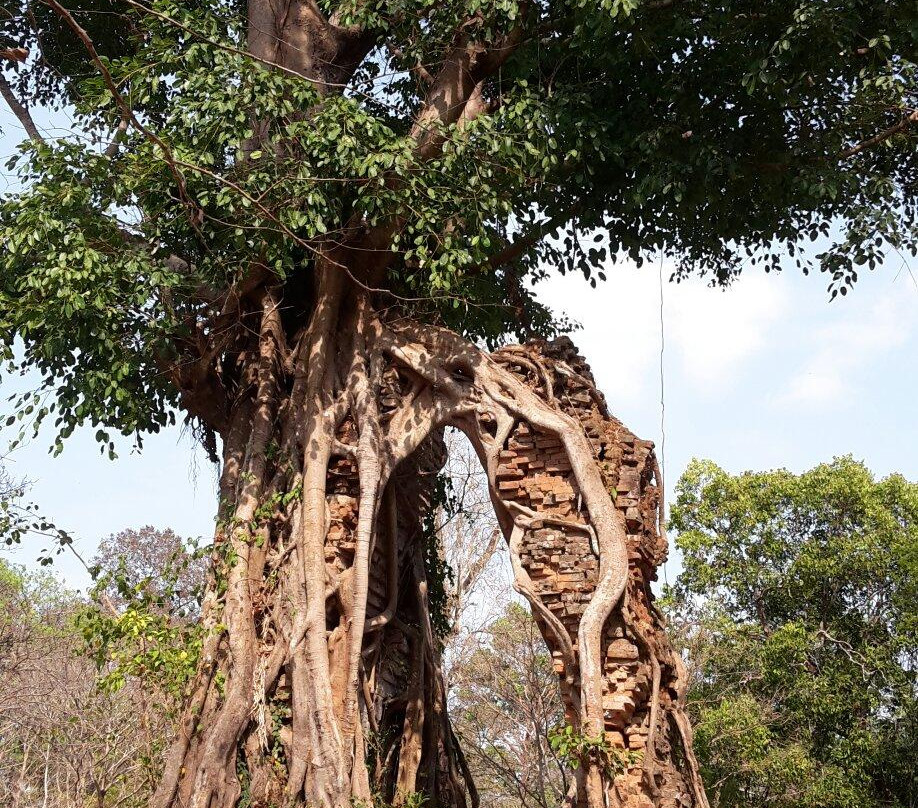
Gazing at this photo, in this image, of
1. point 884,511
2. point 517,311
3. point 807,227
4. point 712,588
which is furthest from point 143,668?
point 884,511

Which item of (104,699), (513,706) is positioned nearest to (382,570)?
(104,699)

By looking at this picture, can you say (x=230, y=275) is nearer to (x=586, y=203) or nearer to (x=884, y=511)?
(x=586, y=203)

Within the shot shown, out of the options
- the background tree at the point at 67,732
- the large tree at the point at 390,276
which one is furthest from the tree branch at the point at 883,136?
the background tree at the point at 67,732

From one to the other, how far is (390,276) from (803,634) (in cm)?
781

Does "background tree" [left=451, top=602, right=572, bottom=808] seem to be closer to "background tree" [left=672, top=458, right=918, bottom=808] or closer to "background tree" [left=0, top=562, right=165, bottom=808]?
"background tree" [left=672, top=458, right=918, bottom=808]

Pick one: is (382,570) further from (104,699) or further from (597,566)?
(104,699)

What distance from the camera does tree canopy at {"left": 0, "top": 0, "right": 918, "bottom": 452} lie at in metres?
6.14

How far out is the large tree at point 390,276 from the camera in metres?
6.05

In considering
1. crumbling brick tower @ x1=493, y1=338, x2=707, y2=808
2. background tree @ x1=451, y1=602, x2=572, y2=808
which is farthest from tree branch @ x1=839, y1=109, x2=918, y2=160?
background tree @ x1=451, y1=602, x2=572, y2=808

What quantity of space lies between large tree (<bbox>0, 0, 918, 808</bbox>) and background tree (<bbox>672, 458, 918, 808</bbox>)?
5077mm

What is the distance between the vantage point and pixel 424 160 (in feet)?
21.9

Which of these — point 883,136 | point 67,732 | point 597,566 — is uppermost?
point 883,136

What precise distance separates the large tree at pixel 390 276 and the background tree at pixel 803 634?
5077 millimetres

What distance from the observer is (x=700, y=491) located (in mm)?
13969
